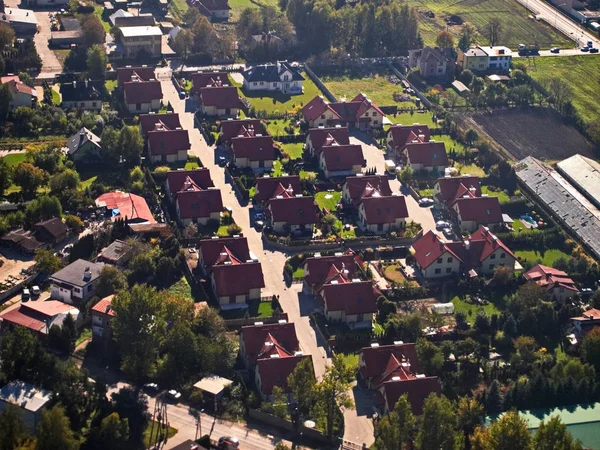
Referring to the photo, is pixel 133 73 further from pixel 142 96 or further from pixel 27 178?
pixel 27 178

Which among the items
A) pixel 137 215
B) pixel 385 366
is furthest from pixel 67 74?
pixel 385 366

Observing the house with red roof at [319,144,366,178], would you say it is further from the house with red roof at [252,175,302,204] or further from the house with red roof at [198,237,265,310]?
the house with red roof at [198,237,265,310]

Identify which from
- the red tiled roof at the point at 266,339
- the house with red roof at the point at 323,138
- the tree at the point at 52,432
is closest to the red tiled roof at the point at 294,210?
the house with red roof at the point at 323,138

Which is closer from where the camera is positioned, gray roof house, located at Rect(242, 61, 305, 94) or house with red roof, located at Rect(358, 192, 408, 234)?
house with red roof, located at Rect(358, 192, 408, 234)

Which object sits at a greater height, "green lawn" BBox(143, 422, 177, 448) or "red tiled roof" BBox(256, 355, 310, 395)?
"red tiled roof" BBox(256, 355, 310, 395)

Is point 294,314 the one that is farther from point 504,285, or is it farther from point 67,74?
point 67,74

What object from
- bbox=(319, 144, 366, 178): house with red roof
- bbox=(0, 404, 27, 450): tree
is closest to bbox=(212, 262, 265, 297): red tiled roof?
bbox=(0, 404, 27, 450): tree
